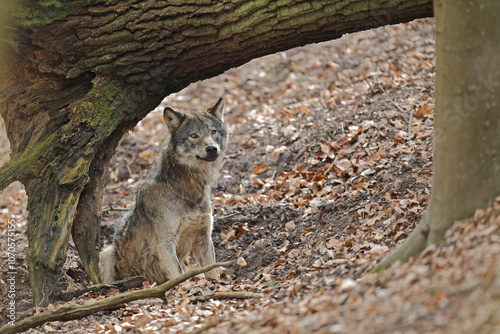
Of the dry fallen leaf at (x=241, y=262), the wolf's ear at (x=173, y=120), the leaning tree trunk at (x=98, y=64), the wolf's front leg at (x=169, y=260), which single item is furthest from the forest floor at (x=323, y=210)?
the wolf's ear at (x=173, y=120)

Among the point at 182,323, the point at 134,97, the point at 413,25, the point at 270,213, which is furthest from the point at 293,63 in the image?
the point at 182,323

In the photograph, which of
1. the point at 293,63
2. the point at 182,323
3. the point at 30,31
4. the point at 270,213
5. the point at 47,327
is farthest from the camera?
the point at 293,63

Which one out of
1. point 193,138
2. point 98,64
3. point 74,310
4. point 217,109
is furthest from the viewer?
point 217,109

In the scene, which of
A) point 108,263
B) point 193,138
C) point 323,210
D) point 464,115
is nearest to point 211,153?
point 193,138

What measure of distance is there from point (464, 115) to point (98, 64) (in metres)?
4.52

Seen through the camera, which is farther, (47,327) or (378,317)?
(47,327)

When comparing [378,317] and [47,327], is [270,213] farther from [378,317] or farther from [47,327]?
[378,317]

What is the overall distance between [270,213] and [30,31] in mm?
4334

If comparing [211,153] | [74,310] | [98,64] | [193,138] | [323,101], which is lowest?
[74,310]

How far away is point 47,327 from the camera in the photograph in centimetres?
542

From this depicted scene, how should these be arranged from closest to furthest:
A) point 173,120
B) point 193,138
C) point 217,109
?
point 193,138
point 173,120
point 217,109

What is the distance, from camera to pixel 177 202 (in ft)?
24.9

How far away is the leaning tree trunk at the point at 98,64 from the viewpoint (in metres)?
6.04

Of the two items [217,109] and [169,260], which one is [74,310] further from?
[217,109]
